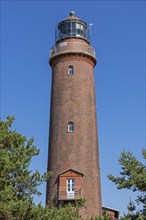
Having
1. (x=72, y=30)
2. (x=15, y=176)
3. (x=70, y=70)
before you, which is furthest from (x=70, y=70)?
(x=15, y=176)

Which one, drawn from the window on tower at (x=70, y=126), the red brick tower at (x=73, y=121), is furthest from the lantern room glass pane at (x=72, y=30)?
the window on tower at (x=70, y=126)

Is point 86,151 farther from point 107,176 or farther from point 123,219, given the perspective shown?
point 123,219

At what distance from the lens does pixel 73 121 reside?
3272cm

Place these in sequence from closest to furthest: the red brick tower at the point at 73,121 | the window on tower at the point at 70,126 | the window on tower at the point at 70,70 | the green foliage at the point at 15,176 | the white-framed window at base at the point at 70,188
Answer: the green foliage at the point at 15,176
the white-framed window at base at the point at 70,188
the red brick tower at the point at 73,121
the window on tower at the point at 70,126
the window on tower at the point at 70,70

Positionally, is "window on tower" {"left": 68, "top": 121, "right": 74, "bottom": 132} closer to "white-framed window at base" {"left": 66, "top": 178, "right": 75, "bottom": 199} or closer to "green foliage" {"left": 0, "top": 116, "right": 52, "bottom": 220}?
"white-framed window at base" {"left": 66, "top": 178, "right": 75, "bottom": 199}

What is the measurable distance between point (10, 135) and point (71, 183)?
10462 millimetres

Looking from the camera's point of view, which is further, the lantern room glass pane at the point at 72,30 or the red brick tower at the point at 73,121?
the lantern room glass pane at the point at 72,30

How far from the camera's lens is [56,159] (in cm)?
3195

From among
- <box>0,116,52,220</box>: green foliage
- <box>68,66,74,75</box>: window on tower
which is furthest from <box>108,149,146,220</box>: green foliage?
<box>68,66,74,75</box>: window on tower

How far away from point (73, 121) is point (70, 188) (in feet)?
16.5

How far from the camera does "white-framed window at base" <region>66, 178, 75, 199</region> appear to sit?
30.4 m

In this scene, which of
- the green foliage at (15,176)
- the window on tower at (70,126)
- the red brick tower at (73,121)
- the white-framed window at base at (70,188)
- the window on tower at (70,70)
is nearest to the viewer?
the green foliage at (15,176)

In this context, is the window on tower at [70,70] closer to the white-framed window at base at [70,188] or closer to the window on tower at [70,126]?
the window on tower at [70,126]

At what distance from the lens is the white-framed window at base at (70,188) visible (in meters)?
30.4
